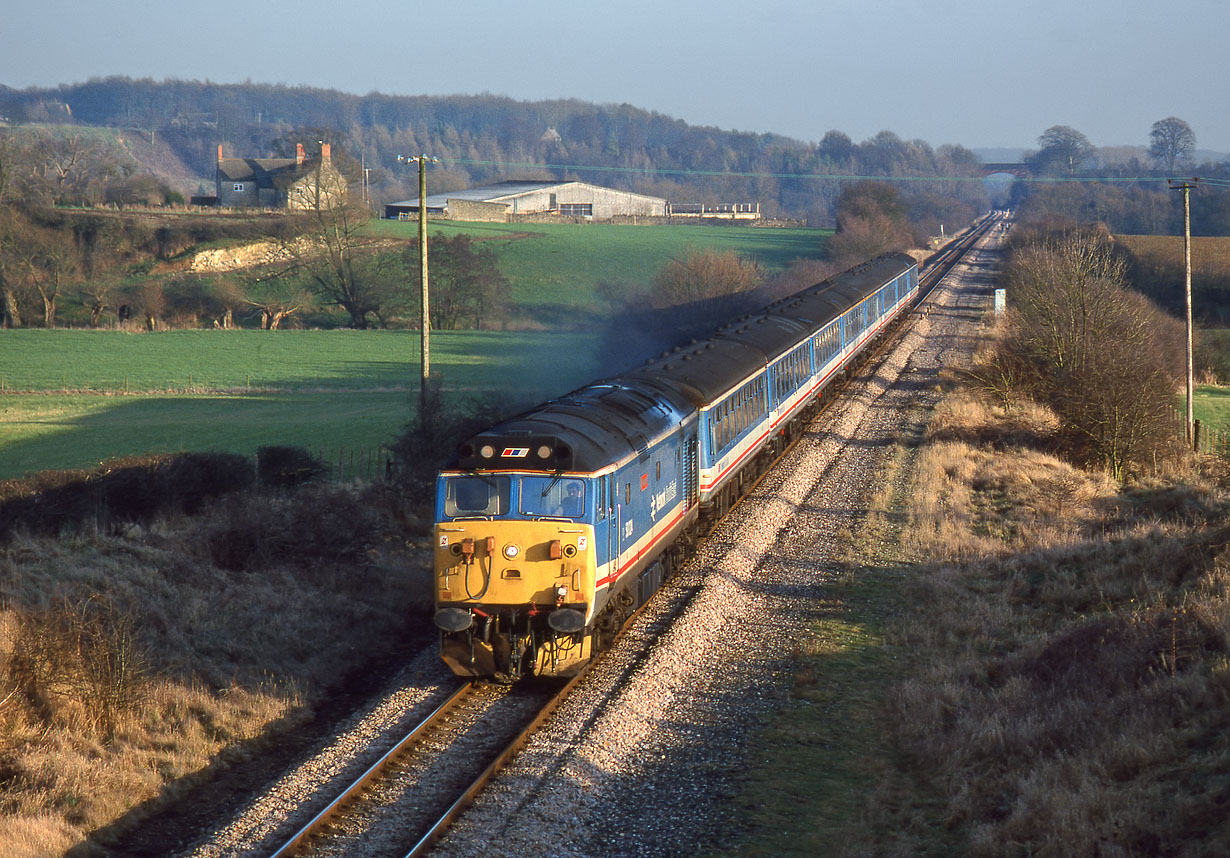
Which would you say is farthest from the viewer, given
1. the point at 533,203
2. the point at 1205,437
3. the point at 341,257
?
the point at 533,203

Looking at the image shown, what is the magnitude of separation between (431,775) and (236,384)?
39.9 metres

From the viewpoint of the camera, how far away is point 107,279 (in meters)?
72.2

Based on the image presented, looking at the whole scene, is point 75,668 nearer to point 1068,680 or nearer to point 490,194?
point 1068,680

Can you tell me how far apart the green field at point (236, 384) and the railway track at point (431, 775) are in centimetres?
1846

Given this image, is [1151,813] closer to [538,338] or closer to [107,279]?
[538,338]

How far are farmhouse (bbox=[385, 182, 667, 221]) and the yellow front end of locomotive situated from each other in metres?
105

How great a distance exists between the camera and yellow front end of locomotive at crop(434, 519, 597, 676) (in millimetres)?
13602

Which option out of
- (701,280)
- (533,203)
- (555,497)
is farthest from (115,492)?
(533,203)

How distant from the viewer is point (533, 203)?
129125 millimetres

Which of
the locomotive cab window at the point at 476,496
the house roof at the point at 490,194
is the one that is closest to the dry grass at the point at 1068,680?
the locomotive cab window at the point at 476,496

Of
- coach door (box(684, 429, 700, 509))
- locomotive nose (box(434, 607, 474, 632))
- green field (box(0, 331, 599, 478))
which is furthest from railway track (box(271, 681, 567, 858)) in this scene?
green field (box(0, 331, 599, 478))

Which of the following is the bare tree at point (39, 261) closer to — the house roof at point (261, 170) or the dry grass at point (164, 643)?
the house roof at point (261, 170)

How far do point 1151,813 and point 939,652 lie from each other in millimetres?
6329

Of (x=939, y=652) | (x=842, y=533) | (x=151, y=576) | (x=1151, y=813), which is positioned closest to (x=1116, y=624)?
(x=939, y=652)
